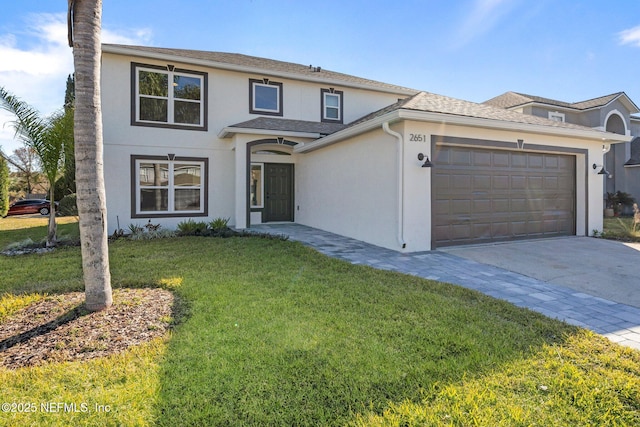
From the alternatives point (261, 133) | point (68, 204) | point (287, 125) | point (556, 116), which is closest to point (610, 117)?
point (556, 116)

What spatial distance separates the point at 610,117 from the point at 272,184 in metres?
20.0

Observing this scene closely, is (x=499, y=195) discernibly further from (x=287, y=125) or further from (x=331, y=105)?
(x=331, y=105)

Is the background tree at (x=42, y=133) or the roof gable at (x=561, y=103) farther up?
the roof gable at (x=561, y=103)

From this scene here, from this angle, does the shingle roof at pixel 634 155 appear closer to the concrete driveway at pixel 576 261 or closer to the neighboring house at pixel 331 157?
the neighboring house at pixel 331 157

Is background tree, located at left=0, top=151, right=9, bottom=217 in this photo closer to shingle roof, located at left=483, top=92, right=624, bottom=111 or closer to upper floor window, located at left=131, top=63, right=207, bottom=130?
upper floor window, located at left=131, top=63, right=207, bottom=130

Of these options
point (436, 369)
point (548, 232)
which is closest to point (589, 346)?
point (436, 369)

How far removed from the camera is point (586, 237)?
32.4ft

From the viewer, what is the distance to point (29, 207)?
72.9ft

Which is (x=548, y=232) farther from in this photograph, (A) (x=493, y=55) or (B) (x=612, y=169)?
(B) (x=612, y=169)

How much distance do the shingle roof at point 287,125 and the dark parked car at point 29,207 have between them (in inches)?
713

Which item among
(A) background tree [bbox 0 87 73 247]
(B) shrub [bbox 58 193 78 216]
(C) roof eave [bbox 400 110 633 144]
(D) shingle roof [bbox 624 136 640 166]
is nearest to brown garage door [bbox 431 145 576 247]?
(C) roof eave [bbox 400 110 633 144]

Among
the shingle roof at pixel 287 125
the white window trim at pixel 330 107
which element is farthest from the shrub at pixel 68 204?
the white window trim at pixel 330 107

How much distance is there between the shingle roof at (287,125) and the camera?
1139 cm

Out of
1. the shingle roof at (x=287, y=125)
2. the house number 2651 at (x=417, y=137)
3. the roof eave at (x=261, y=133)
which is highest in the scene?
the shingle roof at (x=287, y=125)
